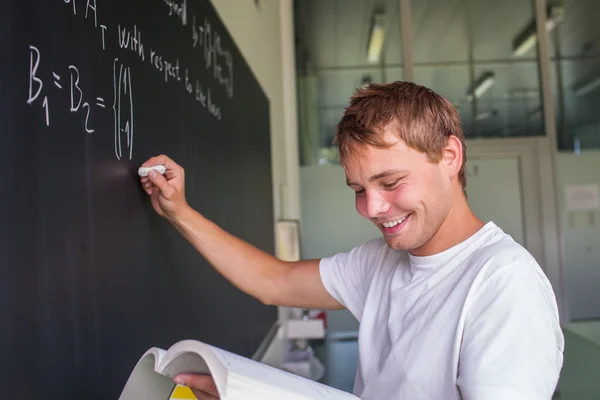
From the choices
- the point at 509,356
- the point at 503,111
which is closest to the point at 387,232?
the point at 509,356

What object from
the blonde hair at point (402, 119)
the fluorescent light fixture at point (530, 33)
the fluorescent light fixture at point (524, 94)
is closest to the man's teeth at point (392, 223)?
the blonde hair at point (402, 119)

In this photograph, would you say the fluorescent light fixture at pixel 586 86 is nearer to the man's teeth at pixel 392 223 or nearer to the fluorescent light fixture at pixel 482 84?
the fluorescent light fixture at pixel 482 84

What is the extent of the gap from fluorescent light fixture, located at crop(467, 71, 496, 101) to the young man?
3969 mm

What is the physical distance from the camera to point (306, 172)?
4.79 m

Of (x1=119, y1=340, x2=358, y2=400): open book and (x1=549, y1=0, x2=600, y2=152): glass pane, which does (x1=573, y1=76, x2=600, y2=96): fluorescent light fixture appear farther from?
(x1=119, y1=340, x2=358, y2=400): open book

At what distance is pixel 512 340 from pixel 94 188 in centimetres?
68

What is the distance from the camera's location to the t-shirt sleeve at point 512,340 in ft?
2.58

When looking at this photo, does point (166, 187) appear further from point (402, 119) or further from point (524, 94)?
point (524, 94)

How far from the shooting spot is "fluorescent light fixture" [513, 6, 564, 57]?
16.0 ft

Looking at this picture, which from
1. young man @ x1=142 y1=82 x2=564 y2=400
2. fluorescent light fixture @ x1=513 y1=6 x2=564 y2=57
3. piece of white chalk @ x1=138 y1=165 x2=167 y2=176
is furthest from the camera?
fluorescent light fixture @ x1=513 y1=6 x2=564 y2=57

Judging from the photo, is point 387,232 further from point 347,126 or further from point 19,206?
point 19,206

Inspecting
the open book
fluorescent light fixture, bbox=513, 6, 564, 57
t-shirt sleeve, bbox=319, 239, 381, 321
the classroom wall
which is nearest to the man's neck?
t-shirt sleeve, bbox=319, 239, 381, 321

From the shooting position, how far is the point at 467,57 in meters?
4.85

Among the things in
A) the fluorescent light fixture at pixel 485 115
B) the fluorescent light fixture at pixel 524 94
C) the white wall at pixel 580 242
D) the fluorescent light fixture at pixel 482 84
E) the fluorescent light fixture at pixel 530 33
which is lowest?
the white wall at pixel 580 242
